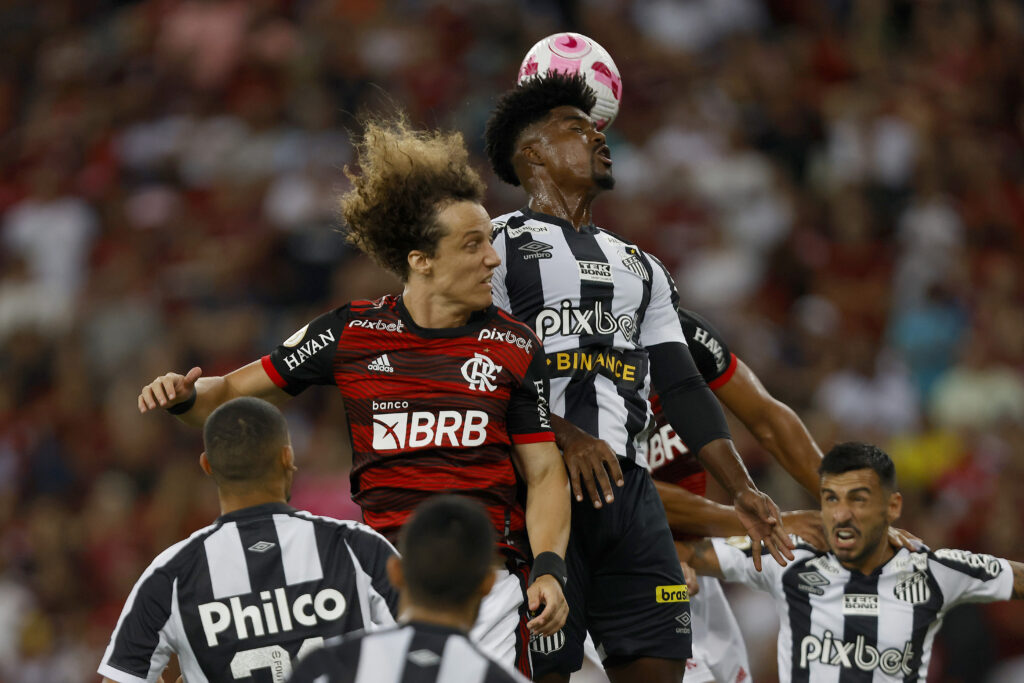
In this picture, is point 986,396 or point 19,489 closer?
point 986,396

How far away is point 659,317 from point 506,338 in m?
0.88

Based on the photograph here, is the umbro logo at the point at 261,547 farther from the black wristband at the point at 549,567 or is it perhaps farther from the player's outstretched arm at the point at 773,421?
the player's outstretched arm at the point at 773,421

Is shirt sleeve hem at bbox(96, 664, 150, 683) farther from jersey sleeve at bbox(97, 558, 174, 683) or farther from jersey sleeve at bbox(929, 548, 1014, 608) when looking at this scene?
jersey sleeve at bbox(929, 548, 1014, 608)

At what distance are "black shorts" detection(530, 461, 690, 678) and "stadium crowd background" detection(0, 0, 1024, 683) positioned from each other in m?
3.26

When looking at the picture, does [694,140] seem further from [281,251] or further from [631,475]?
[631,475]

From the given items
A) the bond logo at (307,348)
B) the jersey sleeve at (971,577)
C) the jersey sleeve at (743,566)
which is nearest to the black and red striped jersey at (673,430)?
the jersey sleeve at (743,566)

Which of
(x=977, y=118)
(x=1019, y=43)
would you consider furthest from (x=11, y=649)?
(x=1019, y=43)

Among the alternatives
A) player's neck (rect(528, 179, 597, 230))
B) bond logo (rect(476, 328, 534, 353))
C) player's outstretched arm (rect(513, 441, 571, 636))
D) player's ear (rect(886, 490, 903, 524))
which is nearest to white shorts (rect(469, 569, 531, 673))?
player's outstretched arm (rect(513, 441, 571, 636))

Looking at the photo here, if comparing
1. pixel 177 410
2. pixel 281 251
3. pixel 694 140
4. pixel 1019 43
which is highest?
pixel 1019 43

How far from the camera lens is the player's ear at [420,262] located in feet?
14.8

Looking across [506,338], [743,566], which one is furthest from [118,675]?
[743,566]

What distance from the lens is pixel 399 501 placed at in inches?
172

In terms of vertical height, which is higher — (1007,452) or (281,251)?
(281,251)

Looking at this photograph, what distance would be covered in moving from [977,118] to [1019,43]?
834 mm
